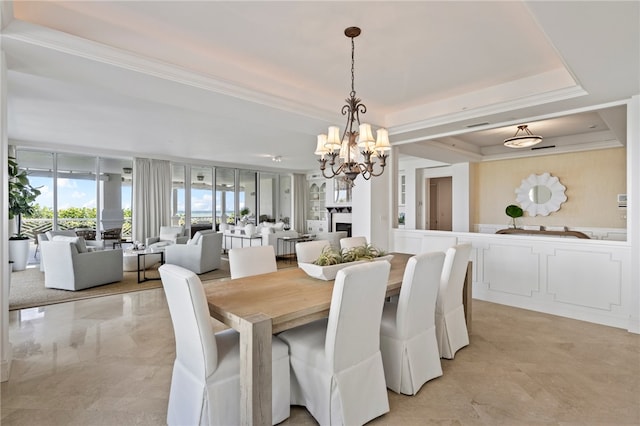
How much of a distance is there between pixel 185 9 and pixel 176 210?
7797 millimetres

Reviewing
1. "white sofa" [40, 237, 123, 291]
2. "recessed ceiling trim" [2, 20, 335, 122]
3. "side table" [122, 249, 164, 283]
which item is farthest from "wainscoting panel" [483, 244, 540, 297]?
"white sofa" [40, 237, 123, 291]

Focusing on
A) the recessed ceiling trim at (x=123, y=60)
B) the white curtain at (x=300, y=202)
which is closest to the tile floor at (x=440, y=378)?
the recessed ceiling trim at (x=123, y=60)

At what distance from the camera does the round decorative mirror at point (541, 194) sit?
631 centimetres

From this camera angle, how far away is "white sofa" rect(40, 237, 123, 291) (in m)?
4.88

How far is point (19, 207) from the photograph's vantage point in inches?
206

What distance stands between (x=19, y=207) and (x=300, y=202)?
25.5 ft

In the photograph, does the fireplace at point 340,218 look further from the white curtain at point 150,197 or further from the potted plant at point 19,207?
the potted plant at point 19,207

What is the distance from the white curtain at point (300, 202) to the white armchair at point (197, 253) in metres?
5.43

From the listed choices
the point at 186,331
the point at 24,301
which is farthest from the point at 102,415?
the point at 24,301

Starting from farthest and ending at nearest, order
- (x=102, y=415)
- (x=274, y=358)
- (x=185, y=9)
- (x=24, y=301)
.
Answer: (x=24, y=301)
(x=185, y=9)
(x=102, y=415)
(x=274, y=358)

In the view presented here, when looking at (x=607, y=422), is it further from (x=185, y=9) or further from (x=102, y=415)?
(x=185, y=9)

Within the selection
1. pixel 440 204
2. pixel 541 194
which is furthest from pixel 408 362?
pixel 440 204

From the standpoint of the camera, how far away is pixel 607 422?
195 cm

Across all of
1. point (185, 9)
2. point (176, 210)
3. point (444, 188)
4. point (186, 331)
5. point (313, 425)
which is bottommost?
point (313, 425)
